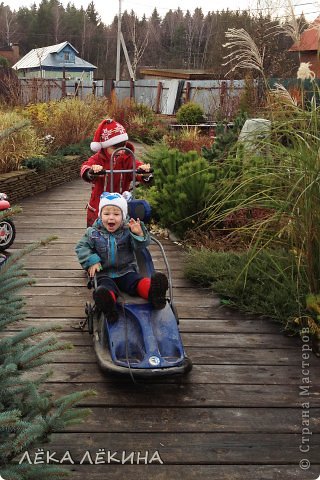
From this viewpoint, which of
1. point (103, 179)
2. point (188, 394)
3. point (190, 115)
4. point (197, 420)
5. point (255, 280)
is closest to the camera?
point (197, 420)

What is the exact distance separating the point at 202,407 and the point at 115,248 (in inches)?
55.8

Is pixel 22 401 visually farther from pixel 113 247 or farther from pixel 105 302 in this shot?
pixel 113 247

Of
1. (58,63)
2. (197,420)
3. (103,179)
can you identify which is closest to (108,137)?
(103,179)

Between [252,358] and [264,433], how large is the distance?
1045 millimetres

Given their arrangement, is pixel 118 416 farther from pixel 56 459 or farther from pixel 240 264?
pixel 240 264

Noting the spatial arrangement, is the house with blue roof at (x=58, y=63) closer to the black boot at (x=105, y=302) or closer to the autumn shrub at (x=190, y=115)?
the autumn shrub at (x=190, y=115)

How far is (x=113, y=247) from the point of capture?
4.69 meters

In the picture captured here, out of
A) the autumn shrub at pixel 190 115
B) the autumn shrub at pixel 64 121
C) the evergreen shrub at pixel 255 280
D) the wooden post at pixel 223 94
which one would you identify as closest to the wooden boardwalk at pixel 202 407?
the evergreen shrub at pixel 255 280

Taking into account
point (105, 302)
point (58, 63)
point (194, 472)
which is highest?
point (58, 63)

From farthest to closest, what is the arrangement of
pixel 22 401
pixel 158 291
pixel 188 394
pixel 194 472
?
1. pixel 158 291
2. pixel 188 394
3. pixel 194 472
4. pixel 22 401

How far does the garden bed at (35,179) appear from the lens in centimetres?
1058

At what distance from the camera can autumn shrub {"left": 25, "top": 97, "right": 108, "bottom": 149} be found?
14.4m

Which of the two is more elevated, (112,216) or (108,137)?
(108,137)

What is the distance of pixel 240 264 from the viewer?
584 centimetres
